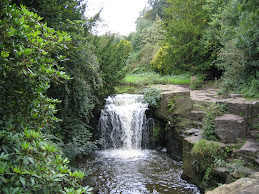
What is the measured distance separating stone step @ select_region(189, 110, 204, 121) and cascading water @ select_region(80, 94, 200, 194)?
1861 mm

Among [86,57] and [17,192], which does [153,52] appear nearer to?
[86,57]

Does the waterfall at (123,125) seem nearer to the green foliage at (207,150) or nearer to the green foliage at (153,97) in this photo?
the green foliage at (153,97)

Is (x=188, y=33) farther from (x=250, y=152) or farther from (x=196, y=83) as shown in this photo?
(x=250, y=152)

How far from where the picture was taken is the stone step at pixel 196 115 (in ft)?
26.0

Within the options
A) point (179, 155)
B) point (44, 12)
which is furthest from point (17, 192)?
point (179, 155)

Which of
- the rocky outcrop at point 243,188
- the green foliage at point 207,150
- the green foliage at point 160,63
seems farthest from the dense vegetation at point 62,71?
the green foliage at point 207,150

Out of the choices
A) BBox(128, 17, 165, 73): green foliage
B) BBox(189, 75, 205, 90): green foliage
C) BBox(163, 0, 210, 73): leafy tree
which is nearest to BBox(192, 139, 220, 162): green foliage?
BBox(189, 75, 205, 90): green foliage

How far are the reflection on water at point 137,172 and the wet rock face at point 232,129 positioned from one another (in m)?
1.71

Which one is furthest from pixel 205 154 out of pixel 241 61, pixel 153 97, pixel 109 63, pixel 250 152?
pixel 241 61

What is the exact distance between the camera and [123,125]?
31.7 feet

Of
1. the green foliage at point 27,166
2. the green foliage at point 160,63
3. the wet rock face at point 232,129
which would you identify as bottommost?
the wet rock face at point 232,129

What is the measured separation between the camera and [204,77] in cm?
1381

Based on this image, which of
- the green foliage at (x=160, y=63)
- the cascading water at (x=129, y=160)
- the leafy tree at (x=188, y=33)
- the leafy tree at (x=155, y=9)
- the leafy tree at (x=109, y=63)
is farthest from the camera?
the leafy tree at (x=155, y=9)

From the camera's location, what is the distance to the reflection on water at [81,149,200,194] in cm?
576
